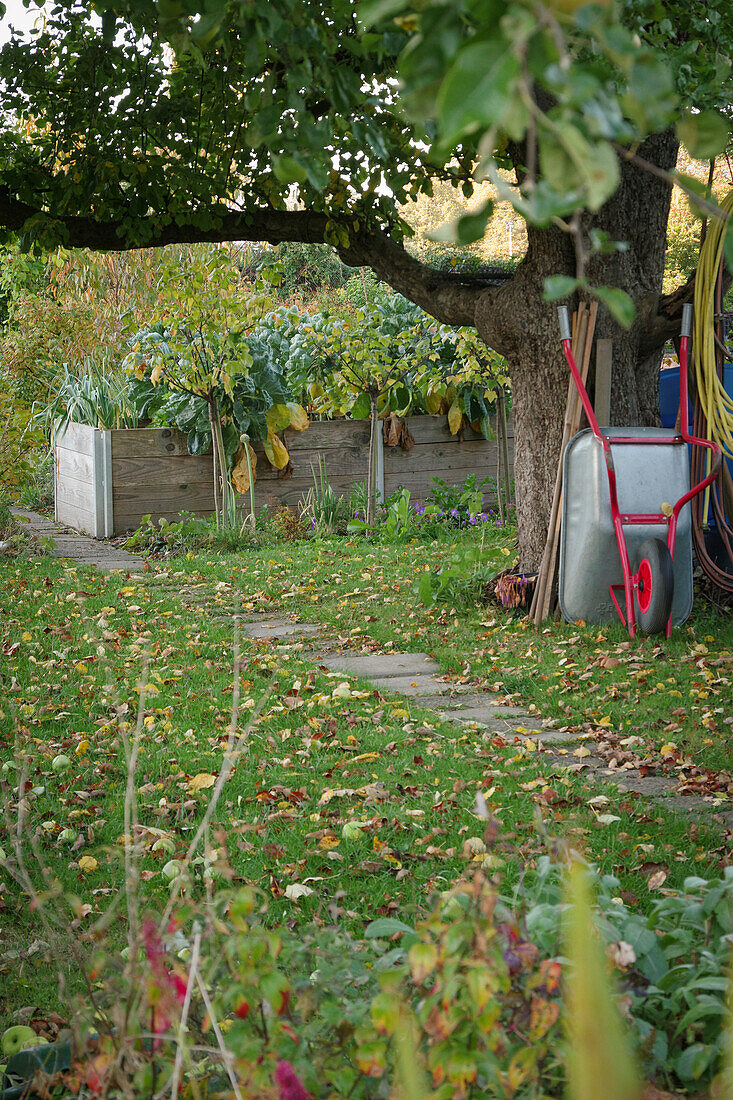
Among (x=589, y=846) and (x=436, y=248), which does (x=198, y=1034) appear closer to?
(x=589, y=846)

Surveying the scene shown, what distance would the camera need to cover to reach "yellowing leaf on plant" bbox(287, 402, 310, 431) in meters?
9.16

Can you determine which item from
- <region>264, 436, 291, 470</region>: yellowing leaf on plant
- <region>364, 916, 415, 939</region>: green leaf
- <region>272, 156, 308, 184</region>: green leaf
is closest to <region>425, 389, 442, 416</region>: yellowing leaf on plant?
<region>264, 436, 291, 470</region>: yellowing leaf on plant

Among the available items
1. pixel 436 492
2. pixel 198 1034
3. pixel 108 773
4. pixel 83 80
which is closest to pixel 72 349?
pixel 436 492

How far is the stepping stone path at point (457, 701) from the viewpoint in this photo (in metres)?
3.23

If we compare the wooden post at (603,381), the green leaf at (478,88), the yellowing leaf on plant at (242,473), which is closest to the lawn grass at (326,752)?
the green leaf at (478,88)

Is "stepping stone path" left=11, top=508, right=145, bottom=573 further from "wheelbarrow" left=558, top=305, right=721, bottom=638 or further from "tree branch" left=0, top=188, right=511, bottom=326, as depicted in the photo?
"wheelbarrow" left=558, top=305, right=721, bottom=638

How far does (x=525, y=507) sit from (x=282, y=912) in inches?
141

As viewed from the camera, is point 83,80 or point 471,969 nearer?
point 471,969

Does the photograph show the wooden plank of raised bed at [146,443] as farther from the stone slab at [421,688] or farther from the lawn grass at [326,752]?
the stone slab at [421,688]

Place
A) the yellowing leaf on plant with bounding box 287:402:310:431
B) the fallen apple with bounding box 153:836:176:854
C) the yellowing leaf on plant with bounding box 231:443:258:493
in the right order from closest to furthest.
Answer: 1. the fallen apple with bounding box 153:836:176:854
2. the yellowing leaf on plant with bounding box 231:443:258:493
3. the yellowing leaf on plant with bounding box 287:402:310:431

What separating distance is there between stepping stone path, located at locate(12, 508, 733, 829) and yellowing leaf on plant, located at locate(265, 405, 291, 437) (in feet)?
11.6

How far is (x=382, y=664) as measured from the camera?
4.89m

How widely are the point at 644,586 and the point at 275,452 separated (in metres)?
4.96

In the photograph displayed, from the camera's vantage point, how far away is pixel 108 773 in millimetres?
3441
